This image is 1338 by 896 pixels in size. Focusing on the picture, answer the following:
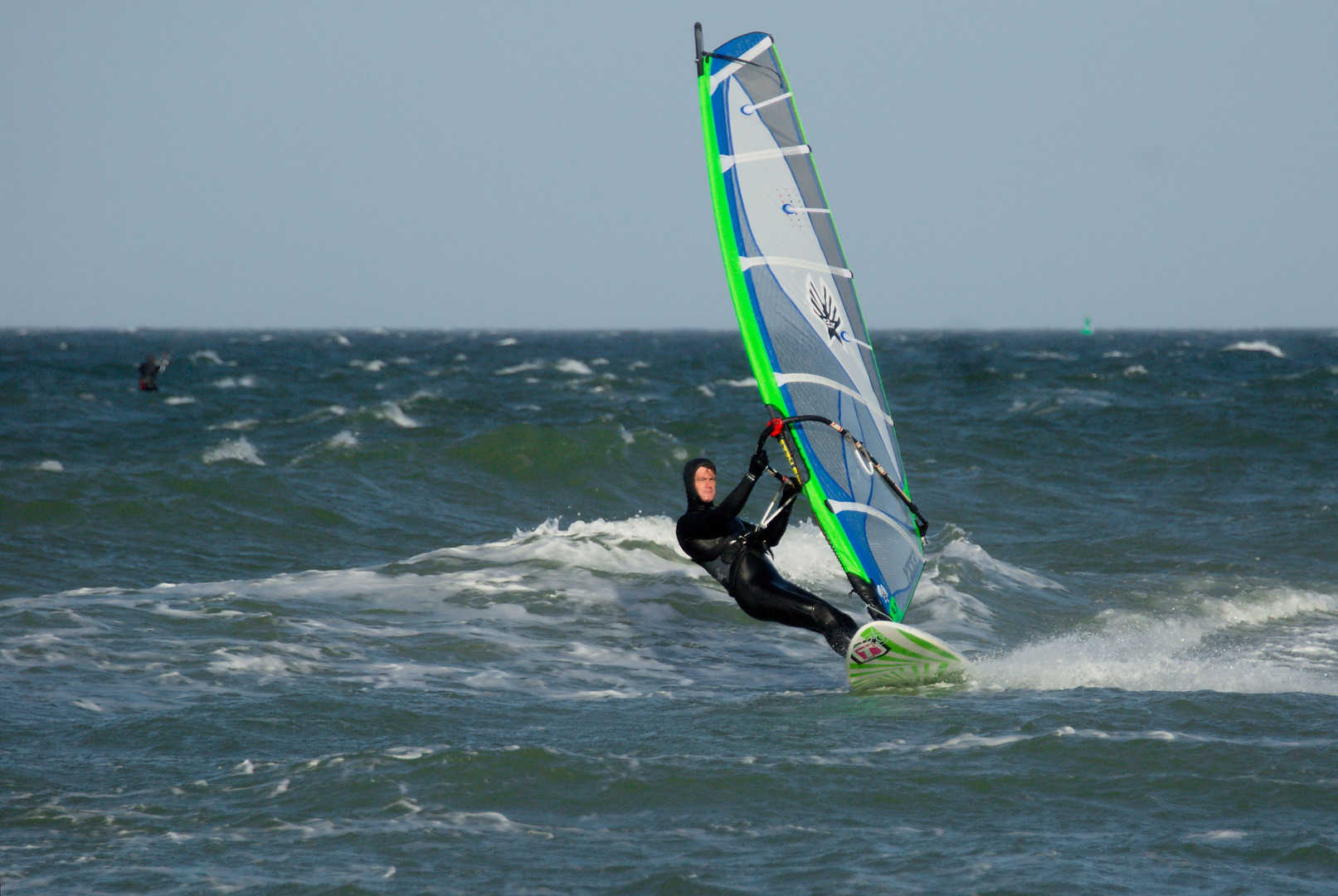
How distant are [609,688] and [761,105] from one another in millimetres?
→ 3207

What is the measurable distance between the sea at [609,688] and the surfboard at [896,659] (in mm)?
160

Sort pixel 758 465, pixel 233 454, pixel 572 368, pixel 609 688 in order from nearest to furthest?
pixel 758 465, pixel 609 688, pixel 233 454, pixel 572 368

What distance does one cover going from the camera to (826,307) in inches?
264

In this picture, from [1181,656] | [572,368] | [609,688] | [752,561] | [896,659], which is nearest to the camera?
[896,659]

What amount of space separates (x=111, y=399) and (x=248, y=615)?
70.2 feet

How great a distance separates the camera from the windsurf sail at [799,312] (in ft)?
20.4

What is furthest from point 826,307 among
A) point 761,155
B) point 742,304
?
point 761,155

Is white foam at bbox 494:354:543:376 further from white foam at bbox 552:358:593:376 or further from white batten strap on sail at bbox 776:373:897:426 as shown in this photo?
white batten strap on sail at bbox 776:373:897:426

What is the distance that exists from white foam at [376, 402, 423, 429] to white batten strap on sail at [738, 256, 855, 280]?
1444cm

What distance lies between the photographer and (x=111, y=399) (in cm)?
2662

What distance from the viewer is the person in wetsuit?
609 cm

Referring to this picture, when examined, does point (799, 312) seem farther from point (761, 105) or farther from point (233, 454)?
point (233, 454)

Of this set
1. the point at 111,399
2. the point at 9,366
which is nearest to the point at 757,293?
the point at 111,399

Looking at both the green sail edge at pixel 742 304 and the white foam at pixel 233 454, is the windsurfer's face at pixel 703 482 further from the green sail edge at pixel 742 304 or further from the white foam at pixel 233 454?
the white foam at pixel 233 454
